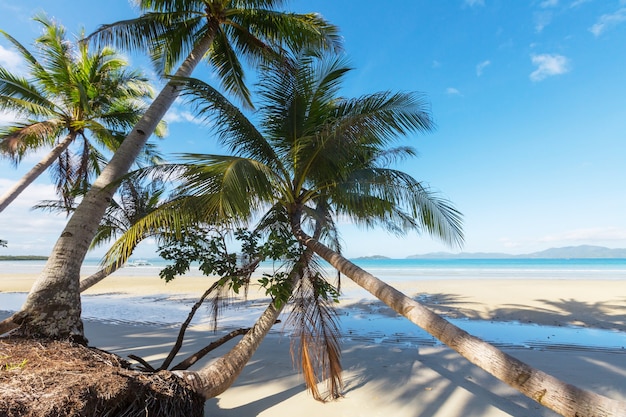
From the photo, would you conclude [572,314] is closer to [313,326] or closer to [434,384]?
[434,384]

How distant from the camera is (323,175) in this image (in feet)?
14.2

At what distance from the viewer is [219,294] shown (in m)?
4.66

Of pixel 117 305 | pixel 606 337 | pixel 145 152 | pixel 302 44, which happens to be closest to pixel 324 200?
pixel 302 44

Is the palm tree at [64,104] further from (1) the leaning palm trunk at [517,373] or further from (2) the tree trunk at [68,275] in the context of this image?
(1) the leaning palm trunk at [517,373]

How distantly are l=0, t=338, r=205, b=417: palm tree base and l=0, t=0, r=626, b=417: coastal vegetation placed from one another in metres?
0.01

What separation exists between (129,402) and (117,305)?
43.7 ft

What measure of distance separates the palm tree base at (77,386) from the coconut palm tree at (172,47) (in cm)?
94

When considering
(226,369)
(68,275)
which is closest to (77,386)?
(226,369)

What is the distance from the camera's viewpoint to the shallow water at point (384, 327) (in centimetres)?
698

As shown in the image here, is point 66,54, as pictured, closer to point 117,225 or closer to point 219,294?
point 117,225

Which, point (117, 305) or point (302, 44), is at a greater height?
point (302, 44)

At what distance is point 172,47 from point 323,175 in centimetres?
582

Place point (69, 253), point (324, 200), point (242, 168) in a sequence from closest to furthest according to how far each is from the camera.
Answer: point (242, 168) < point (69, 253) < point (324, 200)

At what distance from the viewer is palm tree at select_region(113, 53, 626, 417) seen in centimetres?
301
